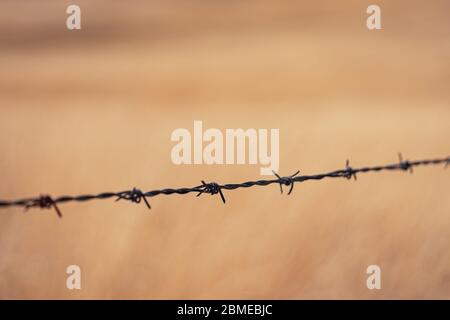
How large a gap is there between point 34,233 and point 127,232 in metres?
1.36

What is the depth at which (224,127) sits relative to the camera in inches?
492

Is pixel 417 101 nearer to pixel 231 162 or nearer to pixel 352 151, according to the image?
pixel 352 151

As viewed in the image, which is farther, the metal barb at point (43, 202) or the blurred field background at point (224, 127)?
the blurred field background at point (224, 127)

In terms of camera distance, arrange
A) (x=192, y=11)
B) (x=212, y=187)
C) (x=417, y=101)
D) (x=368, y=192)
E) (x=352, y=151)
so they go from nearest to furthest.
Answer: (x=212, y=187) → (x=368, y=192) → (x=352, y=151) → (x=417, y=101) → (x=192, y=11)

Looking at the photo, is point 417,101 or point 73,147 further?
point 417,101

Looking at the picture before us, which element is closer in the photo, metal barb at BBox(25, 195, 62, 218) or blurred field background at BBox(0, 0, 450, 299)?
metal barb at BBox(25, 195, 62, 218)

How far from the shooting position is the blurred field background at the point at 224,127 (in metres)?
8.62

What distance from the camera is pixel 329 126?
1266cm

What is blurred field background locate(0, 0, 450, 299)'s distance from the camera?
8.62 m

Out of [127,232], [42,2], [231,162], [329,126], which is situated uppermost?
[42,2]

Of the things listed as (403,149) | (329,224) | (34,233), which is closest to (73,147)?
(34,233)

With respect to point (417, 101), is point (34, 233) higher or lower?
lower

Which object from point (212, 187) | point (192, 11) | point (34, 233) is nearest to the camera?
point (212, 187)

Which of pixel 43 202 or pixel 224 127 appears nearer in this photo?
pixel 43 202
